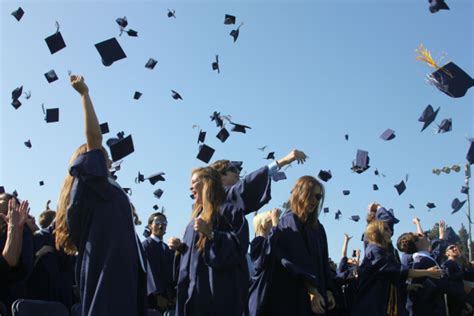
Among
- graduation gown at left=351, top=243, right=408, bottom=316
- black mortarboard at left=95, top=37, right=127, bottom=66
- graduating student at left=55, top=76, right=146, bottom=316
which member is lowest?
graduation gown at left=351, top=243, right=408, bottom=316

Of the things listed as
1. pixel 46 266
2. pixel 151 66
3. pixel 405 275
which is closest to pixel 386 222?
pixel 405 275

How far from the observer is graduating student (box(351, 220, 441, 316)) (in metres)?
6.99

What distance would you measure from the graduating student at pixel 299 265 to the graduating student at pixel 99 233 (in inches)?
77.0

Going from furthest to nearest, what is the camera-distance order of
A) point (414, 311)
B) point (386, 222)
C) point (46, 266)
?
point (414, 311) → point (386, 222) → point (46, 266)

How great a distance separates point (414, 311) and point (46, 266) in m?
4.83

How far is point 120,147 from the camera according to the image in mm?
5785

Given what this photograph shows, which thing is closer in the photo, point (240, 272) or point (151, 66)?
point (240, 272)

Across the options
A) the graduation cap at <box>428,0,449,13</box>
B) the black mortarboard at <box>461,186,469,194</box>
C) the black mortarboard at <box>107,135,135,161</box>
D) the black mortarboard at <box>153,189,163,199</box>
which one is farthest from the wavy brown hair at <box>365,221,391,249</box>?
the black mortarboard at <box>461,186,469,194</box>

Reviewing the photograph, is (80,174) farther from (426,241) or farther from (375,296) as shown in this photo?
(426,241)

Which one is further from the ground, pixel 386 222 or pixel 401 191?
pixel 401 191

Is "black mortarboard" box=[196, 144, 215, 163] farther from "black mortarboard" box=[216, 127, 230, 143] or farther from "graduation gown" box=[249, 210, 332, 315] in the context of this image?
"graduation gown" box=[249, 210, 332, 315]

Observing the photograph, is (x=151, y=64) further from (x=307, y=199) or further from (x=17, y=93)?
(x=307, y=199)

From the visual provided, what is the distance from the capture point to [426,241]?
8609mm

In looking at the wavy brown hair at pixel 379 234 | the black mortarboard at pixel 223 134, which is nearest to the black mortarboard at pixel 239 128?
the black mortarboard at pixel 223 134
